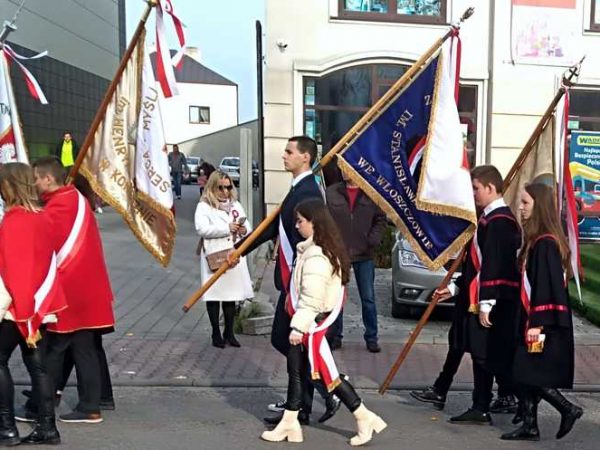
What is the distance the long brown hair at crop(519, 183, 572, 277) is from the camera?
495cm

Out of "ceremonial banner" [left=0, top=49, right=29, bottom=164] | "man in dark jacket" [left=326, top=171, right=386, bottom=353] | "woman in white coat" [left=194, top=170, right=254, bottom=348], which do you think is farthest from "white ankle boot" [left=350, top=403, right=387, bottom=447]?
"ceremonial banner" [left=0, top=49, right=29, bottom=164]

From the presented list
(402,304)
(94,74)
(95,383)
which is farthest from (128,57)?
(94,74)

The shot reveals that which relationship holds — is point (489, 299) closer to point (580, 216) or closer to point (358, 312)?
point (358, 312)

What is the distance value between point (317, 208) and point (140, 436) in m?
1.94

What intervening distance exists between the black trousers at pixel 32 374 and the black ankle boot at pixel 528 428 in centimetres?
300

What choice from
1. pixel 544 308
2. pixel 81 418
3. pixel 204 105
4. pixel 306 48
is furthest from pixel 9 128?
pixel 204 105

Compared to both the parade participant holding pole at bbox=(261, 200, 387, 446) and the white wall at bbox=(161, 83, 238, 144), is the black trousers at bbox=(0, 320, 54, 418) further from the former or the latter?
the white wall at bbox=(161, 83, 238, 144)

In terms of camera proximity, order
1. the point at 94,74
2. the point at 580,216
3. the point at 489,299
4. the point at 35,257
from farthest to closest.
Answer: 1. the point at 94,74
2. the point at 580,216
3. the point at 489,299
4. the point at 35,257

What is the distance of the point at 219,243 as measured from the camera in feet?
24.5

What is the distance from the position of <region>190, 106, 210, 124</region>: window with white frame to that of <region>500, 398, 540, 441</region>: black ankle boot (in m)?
56.2

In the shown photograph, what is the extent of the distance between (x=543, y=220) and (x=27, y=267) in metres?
3.21

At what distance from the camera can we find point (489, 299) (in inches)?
205

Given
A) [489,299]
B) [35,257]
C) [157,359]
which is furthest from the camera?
[157,359]

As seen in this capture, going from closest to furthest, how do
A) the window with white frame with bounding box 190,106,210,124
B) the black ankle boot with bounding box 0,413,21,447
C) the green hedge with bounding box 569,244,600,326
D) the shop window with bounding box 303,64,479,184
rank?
the black ankle boot with bounding box 0,413,21,447 < the green hedge with bounding box 569,244,600,326 < the shop window with bounding box 303,64,479,184 < the window with white frame with bounding box 190,106,210,124
